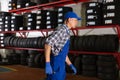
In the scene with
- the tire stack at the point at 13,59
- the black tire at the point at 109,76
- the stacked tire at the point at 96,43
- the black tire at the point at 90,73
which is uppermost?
the stacked tire at the point at 96,43

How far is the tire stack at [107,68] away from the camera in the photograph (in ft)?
20.7

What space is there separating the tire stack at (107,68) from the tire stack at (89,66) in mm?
322

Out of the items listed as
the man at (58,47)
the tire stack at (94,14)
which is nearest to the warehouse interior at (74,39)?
the tire stack at (94,14)

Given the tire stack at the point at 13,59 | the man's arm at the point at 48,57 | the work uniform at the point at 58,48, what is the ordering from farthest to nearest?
the tire stack at the point at 13,59 < the work uniform at the point at 58,48 < the man's arm at the point at 48,57

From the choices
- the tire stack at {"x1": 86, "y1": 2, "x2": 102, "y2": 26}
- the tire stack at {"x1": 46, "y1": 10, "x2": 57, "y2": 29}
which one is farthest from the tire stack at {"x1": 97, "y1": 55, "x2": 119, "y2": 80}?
the tire stack at {"x1": 46, "y1": 10, "x2": 57, "y2": 29}

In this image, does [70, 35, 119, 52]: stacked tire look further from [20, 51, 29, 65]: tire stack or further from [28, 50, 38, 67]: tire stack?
[20, 51, 29, 65]: tire stack

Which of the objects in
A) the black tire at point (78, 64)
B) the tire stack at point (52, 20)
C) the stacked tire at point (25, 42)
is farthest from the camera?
the stacked tire at point (25, 42)

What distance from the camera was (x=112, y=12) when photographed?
628 centimetres

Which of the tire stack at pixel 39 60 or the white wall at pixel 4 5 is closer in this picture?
the tire stack at pixel 39 60

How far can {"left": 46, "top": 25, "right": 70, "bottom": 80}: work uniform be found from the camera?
374 centimetres

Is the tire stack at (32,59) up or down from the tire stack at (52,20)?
down

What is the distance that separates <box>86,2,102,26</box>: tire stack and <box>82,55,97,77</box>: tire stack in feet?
3.27

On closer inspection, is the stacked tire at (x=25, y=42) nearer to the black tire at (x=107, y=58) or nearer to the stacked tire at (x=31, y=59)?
the stacked tire at (x=31, y=59)

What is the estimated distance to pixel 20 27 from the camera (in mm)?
10078
